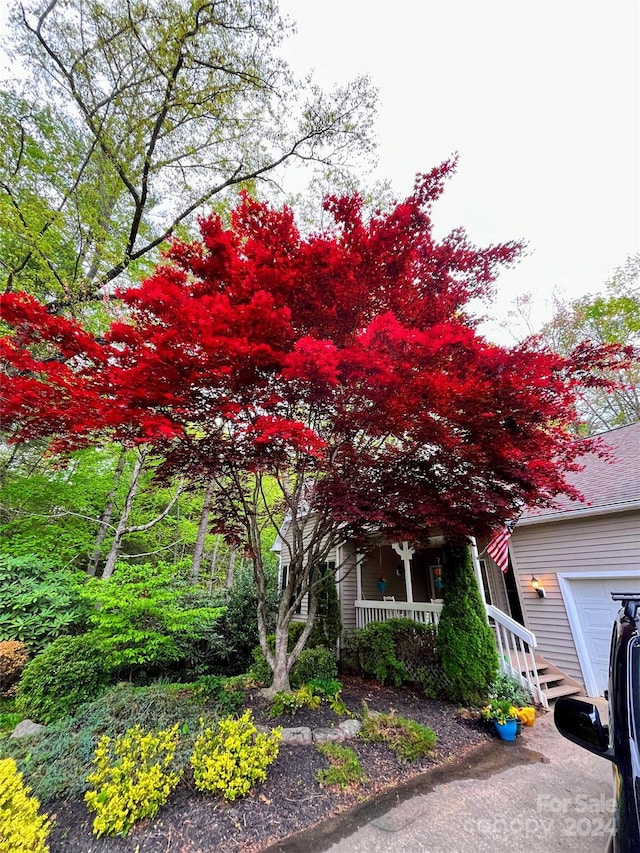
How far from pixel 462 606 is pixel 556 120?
9.57m

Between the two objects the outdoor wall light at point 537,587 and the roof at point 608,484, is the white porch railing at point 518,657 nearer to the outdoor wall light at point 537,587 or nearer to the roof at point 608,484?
the outdoor wall light at point 537,587

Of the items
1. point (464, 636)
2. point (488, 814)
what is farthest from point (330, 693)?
point (488, 814)

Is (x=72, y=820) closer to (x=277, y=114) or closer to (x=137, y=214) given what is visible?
(x=137, y=214)

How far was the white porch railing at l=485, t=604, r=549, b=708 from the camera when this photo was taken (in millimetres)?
5363

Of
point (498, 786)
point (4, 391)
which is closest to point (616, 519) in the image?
point (498, 786)

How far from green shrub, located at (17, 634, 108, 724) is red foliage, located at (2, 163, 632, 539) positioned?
3.54 metres

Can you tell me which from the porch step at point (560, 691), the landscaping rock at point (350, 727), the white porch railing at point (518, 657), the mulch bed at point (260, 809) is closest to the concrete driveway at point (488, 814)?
the mulch bed at point (260, 809)

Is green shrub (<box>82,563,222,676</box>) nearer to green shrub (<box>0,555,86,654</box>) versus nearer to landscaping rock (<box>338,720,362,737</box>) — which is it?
green shrub (<box>0,555,86,654</box>)

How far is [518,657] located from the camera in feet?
19.1

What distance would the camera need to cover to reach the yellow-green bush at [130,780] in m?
2.52

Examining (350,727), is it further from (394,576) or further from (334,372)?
(394,576)

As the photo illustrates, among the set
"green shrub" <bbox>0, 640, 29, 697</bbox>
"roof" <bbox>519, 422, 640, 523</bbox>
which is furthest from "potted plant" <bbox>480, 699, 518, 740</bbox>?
"green shrub" <bbox>0, 640, 29, 697</bbox>

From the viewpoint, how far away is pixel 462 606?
548 centimetres

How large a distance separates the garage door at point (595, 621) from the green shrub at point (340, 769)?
4.86m
